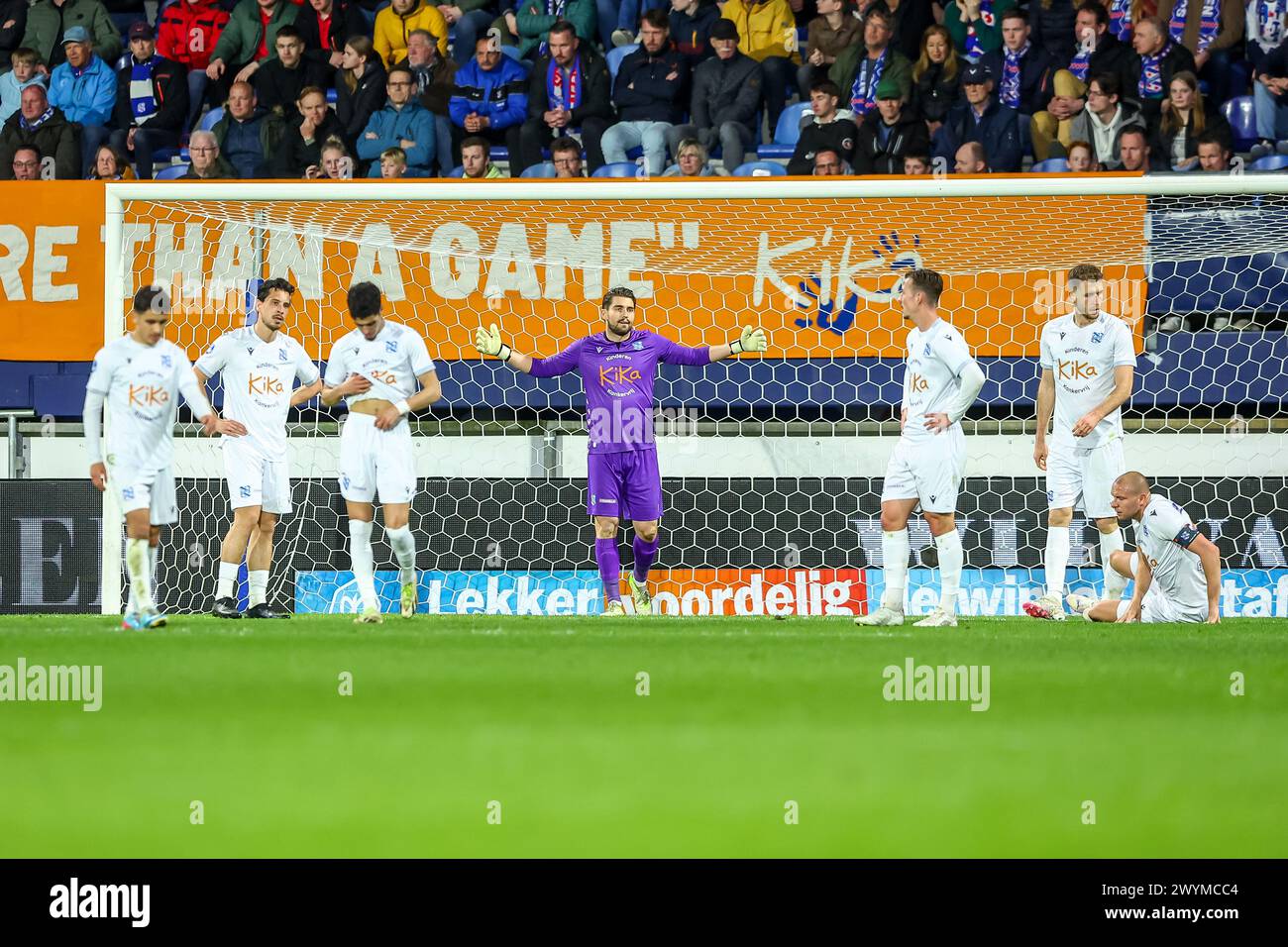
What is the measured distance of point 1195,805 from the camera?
4.25 metres

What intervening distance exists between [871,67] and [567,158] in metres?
2.89

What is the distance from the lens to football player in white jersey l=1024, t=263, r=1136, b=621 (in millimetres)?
8172

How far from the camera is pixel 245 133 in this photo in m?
13.0

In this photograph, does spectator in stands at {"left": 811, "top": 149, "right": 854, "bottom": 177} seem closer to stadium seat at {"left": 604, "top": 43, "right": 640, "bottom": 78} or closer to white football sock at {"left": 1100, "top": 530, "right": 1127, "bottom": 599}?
stadium seat at {"left": 604, "top": 43, "right": 640, "bottom": 78}

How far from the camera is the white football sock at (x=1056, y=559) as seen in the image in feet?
27.2

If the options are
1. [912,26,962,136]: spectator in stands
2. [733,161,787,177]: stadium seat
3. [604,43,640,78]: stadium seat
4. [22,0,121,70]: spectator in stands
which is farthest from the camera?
[22,0,121,70]: spectator in stands

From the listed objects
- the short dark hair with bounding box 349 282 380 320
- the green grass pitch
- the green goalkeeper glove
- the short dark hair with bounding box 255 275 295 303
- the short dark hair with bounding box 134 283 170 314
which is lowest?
the green grass pitch

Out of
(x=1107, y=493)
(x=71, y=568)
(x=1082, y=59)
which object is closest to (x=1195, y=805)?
(x=1107, y=493)

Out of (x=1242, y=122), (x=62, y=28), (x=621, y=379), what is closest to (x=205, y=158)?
(x=62, y=28)

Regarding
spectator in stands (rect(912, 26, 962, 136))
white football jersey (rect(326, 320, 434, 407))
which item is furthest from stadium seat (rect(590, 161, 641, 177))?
white football jersey (rect(326, 320, 434, 407))

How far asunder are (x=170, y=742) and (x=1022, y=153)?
31.2ft

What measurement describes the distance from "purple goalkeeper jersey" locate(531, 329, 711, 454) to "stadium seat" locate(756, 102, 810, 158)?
4305 millimetres

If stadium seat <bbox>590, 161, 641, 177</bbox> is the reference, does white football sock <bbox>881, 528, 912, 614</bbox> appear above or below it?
below

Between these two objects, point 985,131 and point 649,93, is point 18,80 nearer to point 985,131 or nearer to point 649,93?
point 649,93
